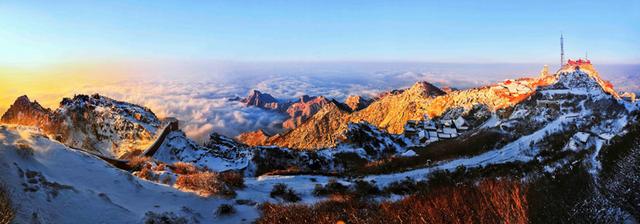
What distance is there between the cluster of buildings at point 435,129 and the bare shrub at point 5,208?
69.2m

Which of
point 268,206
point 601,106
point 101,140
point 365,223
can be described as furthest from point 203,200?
point 601,106

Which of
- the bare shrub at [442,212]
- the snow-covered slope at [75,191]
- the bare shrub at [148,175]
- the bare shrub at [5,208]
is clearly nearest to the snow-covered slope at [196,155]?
the bare shrub at [148,175]

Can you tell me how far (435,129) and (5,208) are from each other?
82.8 meters

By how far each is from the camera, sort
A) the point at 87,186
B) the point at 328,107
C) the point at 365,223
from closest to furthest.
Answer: the point at 365,223, the point at 87,186, the point at 328,107

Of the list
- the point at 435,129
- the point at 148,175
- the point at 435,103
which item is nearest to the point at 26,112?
the point at 148,175

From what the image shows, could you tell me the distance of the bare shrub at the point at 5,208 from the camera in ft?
28.3

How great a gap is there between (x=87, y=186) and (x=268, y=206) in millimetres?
6787

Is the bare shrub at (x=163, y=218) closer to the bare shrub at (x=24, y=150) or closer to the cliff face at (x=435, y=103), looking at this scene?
the bare shrub at (x=24, y=150)

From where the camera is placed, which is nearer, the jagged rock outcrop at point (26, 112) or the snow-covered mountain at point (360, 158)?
the snow-covered mountain at point (360, 158)

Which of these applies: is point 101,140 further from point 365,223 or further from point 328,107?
point 328,107

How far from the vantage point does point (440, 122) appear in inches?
3684

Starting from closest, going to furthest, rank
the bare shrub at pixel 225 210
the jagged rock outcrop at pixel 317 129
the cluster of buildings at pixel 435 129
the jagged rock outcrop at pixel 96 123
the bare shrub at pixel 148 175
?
the bare shrub at pixel 225 210, the bare shrub at pixel 148 175, the jagged rock outcrop at pixel 96 123, the cluster of buildings at pixel 435 129, the jagged rock outcrop at pixel 317 129

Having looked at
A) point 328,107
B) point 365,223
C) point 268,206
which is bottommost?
point 328,107

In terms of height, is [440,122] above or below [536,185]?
below
